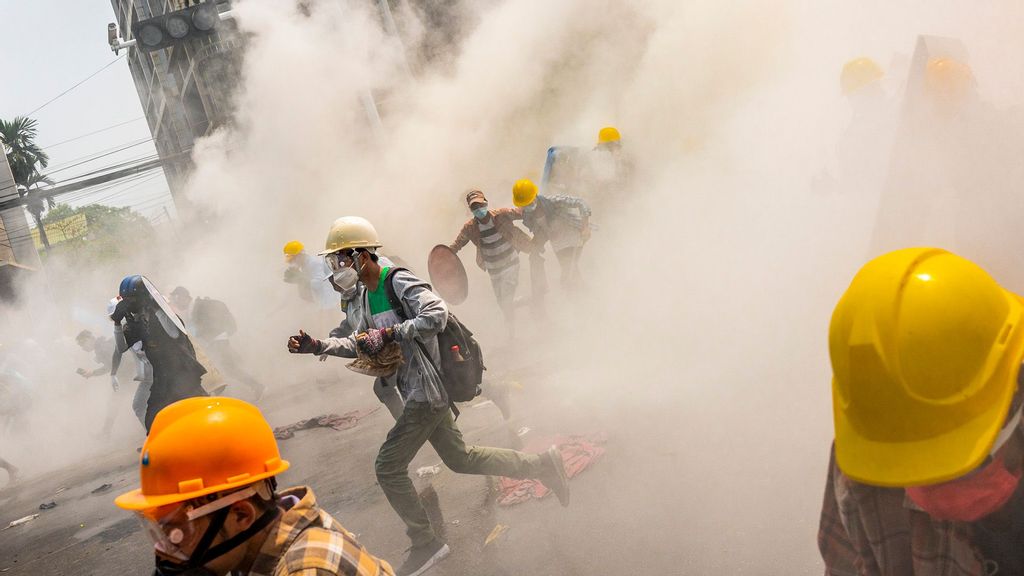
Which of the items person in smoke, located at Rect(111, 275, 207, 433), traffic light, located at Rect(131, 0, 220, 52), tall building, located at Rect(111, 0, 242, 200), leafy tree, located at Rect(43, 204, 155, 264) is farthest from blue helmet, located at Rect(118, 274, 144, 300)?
leafy tree, located at Rect(43, 204, 155, 264)

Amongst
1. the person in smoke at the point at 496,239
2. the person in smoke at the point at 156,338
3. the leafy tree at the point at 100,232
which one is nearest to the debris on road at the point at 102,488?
the person in smoke at the point at 156,338

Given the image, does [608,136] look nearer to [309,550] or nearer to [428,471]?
[428,471]

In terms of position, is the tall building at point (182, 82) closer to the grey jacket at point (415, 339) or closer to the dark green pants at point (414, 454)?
the grey jacket at point (415, 339)

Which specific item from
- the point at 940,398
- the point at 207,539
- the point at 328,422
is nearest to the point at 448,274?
the point at 328,422

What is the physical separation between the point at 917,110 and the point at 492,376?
4.13 meters

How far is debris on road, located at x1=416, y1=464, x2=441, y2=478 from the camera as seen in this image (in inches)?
207

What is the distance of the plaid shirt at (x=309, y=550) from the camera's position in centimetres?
156

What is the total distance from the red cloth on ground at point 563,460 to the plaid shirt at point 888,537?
3062 millimetres

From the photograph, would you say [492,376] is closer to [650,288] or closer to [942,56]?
[650,288]

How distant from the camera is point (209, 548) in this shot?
1.59 meters

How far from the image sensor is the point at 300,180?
54.6 feet

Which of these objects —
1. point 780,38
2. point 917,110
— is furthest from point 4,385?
point 780,38

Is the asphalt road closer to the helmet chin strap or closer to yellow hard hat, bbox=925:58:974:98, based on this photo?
the helmet chin strap

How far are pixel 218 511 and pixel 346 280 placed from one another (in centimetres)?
244
